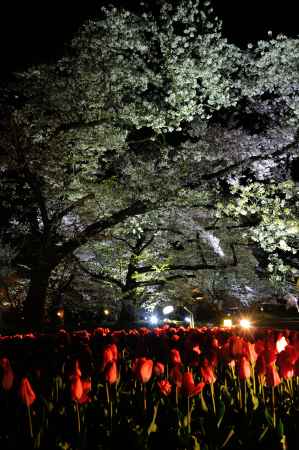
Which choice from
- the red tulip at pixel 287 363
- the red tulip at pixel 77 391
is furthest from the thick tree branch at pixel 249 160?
the red tulip at pixel 77 391

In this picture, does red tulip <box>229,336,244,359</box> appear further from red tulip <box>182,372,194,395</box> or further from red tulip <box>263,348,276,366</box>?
red tulip <box>182,372,194,395</box>

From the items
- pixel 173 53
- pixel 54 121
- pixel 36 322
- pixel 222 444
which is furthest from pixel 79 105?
pixel 222 444

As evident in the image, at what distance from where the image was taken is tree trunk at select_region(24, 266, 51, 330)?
43.9ft

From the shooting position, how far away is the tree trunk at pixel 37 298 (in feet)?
43.9

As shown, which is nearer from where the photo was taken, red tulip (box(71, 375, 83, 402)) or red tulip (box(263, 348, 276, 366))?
red tulip (box(71, 375, 83, 402))

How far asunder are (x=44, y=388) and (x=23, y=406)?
554 millimetres

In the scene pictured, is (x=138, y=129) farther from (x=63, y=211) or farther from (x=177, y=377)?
(x=177, y=377)

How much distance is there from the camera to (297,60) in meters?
13.9

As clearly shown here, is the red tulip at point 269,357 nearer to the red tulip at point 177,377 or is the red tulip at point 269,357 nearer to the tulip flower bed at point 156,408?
the tulip flower bed at point 156,408

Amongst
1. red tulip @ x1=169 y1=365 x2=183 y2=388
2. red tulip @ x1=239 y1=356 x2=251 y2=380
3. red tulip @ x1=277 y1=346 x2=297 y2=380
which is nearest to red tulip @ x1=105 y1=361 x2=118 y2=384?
red tulip @ x1=169 y1=365 x2=183 y2=388

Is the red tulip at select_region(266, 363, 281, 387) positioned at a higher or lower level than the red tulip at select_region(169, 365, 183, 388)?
higher

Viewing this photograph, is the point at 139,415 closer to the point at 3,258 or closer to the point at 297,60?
the point at 297,60

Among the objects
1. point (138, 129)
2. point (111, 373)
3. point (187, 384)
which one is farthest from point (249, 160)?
point (187, 384)

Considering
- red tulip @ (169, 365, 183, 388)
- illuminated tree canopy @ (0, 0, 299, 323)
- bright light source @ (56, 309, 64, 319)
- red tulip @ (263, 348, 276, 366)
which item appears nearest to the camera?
red tulip @ (169, 365, 183, 388)
